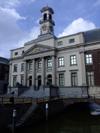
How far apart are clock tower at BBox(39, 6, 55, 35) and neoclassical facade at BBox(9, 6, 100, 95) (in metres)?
8.04

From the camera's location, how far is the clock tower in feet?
137

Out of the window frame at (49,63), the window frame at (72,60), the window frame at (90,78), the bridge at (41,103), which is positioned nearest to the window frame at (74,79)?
the window frame at (72,60)

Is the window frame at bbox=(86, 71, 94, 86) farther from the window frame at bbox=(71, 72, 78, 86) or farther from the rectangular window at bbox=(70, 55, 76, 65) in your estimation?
the rectangular window at bbox=(70, 55, 76, 65)

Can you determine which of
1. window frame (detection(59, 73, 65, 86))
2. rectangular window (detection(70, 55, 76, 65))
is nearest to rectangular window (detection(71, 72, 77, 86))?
window frame (detection(59, 73, 65, 86))

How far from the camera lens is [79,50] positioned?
94.8 feet

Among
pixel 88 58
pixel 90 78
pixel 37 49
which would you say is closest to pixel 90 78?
pixel 90 78

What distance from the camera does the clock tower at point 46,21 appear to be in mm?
41781

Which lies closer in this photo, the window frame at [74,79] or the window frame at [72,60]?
the window frame at [74,79]

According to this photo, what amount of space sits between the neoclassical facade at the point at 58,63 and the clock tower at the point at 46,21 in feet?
26.4

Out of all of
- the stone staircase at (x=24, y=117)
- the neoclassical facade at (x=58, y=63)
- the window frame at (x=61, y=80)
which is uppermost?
Result: the neoclassical facade at (x=58, y=63)

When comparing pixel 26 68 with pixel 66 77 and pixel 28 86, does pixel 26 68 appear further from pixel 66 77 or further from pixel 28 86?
pixel 66 77

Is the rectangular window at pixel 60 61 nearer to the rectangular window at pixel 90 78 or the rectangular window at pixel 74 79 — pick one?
the rectangular window at pixel 74 79

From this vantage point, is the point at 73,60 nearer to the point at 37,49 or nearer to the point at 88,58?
the point at 88,58

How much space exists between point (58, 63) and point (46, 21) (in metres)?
19.0
